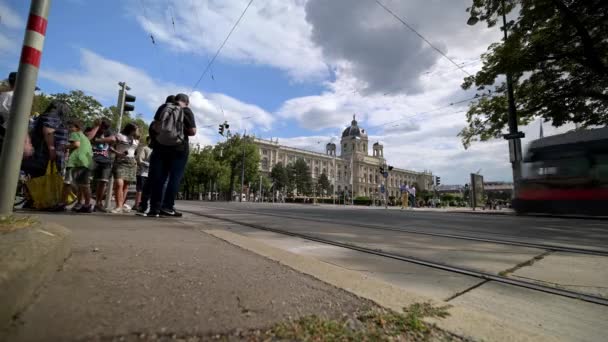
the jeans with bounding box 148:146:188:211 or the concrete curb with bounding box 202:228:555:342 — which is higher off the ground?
the jeans with bounding box 148:146:188:211

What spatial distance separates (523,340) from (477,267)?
4.83 feet

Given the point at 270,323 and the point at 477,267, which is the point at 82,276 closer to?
the point at 270,323

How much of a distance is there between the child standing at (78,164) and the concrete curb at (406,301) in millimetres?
4420

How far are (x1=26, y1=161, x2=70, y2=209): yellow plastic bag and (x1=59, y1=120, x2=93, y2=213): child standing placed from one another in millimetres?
165

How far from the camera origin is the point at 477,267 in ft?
7.73

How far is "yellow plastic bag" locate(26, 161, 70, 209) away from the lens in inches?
189

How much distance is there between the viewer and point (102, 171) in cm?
539

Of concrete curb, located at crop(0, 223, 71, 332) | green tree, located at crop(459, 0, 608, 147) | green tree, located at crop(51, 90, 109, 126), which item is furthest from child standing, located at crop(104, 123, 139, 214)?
green tree, located at crop(51, 90, 109, 126)

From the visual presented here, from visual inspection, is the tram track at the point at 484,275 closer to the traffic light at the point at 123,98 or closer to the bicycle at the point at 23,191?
the bicycle at the point at 23,191

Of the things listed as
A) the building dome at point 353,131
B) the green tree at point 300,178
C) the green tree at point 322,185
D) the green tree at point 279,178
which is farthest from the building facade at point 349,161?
the green tree at point 279,178

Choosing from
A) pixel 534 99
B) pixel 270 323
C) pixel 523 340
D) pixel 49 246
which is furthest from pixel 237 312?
pixel 534 99

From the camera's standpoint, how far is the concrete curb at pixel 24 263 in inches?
31.5

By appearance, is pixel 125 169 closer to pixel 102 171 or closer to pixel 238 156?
pixel 102 171

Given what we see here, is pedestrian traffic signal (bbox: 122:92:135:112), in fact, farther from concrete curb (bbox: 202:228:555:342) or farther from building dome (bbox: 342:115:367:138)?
building dome (bbox: 342:115:367:138)
